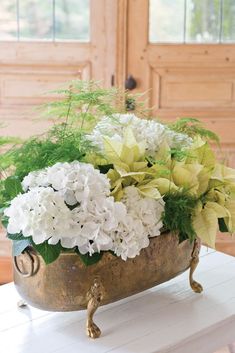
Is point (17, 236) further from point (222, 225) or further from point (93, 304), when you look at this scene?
point (222, 225)

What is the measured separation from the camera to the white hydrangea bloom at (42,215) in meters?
1.32

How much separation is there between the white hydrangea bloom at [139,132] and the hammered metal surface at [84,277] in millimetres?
241

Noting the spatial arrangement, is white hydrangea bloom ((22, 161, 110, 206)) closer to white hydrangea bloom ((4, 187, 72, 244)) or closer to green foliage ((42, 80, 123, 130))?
white hydrangea bloom ((4, 187, 72, 244))

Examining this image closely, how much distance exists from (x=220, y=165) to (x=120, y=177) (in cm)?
30

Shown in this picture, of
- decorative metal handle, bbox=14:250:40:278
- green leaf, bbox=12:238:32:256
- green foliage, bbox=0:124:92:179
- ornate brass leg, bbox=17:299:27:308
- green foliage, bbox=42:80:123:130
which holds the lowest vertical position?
ornate brass leg, bbox=17:299:27:308

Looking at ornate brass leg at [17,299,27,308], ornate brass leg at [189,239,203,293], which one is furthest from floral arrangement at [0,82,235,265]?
ornate brass leg at [17,299,27,308]

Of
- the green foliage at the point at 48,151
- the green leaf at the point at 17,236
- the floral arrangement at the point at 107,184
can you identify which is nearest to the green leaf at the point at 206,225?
the floral arrangement at the point at 107,184

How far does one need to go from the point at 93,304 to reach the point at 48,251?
185mm

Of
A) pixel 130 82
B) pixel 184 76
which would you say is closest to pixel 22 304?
pixel 130 82

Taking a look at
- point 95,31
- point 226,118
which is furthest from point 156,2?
point 226,118

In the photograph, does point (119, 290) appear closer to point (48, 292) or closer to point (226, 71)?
point (48, 292)

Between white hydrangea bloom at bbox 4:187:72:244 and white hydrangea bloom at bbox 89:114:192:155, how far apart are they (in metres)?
0.25

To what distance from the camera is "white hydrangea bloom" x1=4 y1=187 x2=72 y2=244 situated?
4.34 feet

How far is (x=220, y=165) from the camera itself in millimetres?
1629
